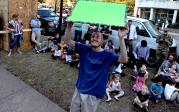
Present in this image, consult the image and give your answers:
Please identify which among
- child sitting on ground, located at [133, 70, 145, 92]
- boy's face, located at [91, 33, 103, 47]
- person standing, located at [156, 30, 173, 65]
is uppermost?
boy's face, located at [91, 33, 103, 47]

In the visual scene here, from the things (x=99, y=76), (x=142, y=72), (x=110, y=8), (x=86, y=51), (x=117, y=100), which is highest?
(x=110, y=8)

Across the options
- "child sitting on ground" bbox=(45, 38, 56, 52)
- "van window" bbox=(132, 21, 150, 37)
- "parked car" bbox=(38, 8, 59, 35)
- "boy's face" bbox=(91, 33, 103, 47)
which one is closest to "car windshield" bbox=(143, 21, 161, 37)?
"van window" bbox=(132, 21, 150, 37)

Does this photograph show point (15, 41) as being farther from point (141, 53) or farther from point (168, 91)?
point (168, 91)

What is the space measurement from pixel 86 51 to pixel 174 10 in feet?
146

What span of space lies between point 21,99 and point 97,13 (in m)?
3.27

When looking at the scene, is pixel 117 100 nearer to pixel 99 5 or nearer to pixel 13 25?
pixel 99 5

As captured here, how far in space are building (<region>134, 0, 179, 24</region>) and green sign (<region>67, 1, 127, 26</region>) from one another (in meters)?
42.8

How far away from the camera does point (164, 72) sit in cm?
814

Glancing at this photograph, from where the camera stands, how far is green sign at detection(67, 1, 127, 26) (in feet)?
11.4

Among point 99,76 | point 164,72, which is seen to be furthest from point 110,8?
point 164,72

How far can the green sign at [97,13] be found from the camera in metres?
3.48

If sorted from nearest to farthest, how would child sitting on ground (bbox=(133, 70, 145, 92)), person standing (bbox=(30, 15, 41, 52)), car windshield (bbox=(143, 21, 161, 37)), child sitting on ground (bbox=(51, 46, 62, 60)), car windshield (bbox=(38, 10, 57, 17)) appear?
child sitting on ground (bbox=(133, 70, 145, 92)), child sitting on ground (bbox=(51, 46, 62, 60)), car windshield (bbox=(143, 21, 161, 37)), person standing (bbox=(30, 15, 41, 52)), car windshield (bbox=(38, 10, 57, 17))

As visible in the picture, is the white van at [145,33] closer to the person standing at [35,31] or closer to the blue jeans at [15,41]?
the person standing at [35,31]

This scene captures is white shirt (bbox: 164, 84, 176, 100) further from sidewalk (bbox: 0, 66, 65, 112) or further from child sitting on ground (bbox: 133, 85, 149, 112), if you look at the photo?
sidewalk (bbox: 0, 66, 65, 112)
